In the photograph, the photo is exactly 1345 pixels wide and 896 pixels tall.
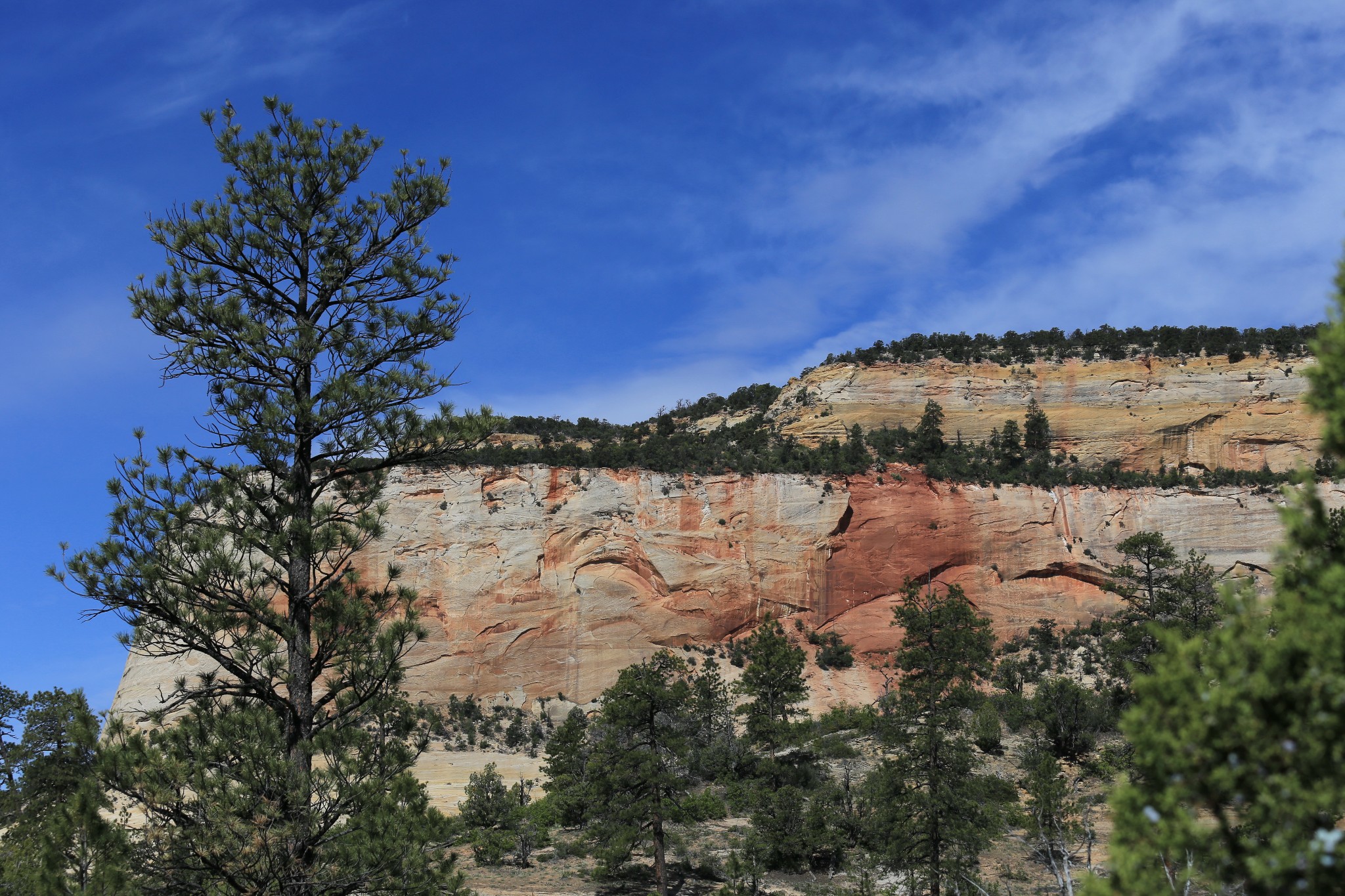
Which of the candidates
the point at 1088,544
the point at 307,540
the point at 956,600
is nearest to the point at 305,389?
the point at 307,540

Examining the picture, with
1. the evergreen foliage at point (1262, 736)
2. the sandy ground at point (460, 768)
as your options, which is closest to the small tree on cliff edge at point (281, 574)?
the evergreen foliage at point (1262, 736)

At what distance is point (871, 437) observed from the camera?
5844 cm

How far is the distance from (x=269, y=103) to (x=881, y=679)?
43.1 meters

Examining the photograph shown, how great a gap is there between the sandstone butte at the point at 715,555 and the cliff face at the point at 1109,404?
8.82 m

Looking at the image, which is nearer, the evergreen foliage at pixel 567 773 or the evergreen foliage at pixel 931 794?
the evergreen foliage at pixel 931 794

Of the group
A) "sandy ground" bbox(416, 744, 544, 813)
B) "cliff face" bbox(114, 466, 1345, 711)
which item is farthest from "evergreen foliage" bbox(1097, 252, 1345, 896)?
"cliff face" bbox(114, 466, 1345, 711)

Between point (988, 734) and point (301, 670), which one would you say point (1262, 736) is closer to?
point (301, 670)

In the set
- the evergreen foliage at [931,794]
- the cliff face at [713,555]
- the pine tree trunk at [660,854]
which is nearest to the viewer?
the evergreen foliage at [931,794]

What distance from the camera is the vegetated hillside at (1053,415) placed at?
185 ft

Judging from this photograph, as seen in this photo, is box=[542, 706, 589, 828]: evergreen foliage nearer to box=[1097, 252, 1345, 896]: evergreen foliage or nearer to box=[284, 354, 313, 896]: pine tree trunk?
box=[284, 354, 313, 896]: pine tree trunk

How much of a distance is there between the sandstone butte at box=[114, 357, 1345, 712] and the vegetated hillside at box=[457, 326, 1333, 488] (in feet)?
9.24

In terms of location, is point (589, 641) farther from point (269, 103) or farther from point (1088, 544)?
point (269, 103)

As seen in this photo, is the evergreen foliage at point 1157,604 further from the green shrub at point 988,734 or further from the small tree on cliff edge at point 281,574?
the small tree on cliff edge at point 281,574

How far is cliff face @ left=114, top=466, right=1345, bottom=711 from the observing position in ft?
151
